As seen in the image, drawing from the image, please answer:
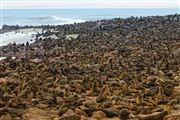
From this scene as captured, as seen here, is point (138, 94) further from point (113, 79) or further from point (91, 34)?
point (91, 34)

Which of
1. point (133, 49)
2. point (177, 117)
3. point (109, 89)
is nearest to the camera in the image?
point (177, 117)

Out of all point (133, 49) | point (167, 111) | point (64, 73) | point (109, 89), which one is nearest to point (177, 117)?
point (167, 111)

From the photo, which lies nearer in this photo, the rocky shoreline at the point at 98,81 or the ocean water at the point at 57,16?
the rocky shoreline at the point at 98,81

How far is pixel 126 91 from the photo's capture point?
9.33 m

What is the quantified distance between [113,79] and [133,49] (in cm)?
539

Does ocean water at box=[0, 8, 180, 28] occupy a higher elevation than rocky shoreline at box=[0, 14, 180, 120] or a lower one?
higher

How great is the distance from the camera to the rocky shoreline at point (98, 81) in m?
7.73

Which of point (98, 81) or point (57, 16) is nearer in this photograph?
point (98, 81)

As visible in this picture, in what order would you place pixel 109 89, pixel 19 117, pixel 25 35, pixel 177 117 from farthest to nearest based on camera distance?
pixel 25 35 → pixel 109 89 → pixel 19 117 → pixel 177 117

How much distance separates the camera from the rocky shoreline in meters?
7.73

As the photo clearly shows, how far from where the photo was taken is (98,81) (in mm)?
10531

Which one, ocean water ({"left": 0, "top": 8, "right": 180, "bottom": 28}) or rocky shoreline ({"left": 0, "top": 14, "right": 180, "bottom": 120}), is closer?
rocky shoreline ({"left": 0, "top": 14, "right": 180, "bottom": 120})

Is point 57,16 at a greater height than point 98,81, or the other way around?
point 57,16

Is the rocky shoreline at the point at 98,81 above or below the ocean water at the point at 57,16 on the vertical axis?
below
